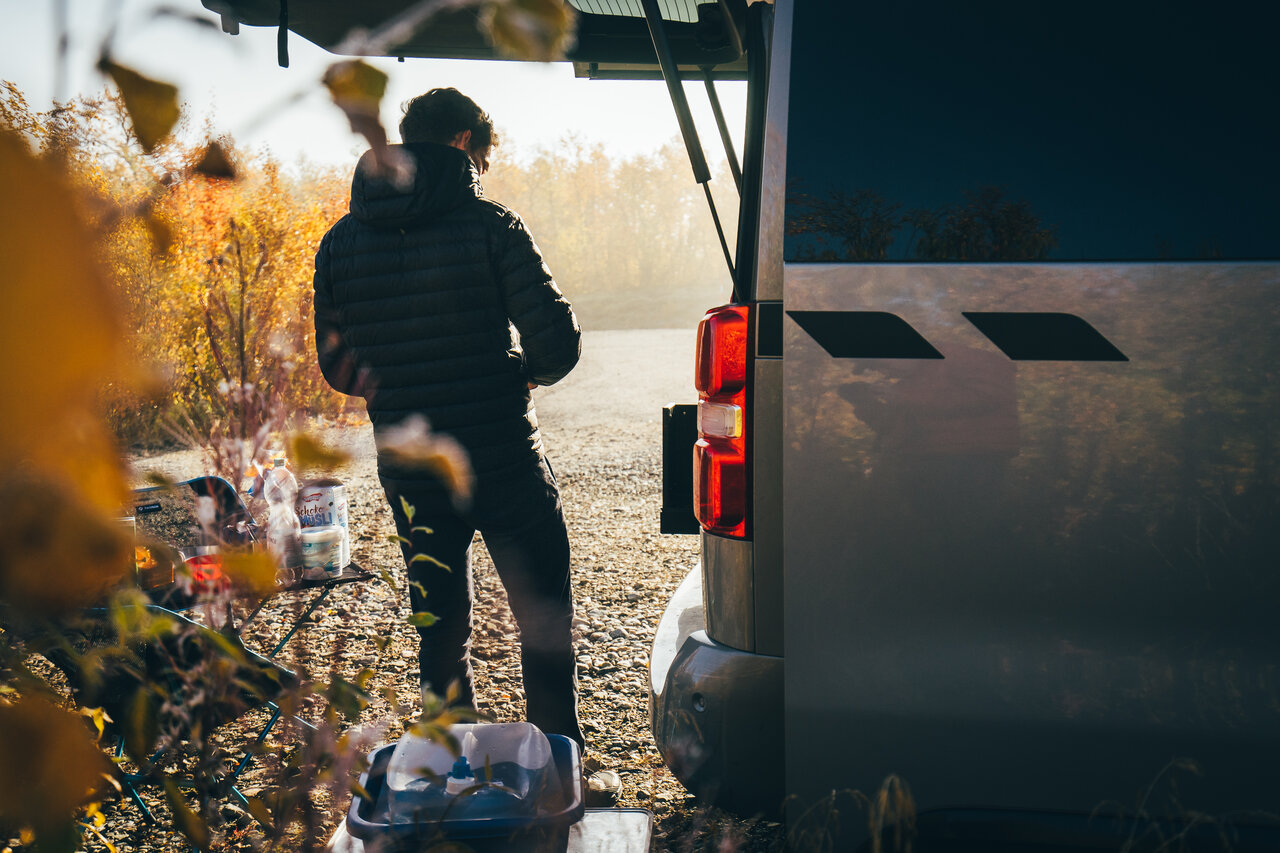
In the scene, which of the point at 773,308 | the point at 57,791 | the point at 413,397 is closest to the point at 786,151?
the point at 773,308

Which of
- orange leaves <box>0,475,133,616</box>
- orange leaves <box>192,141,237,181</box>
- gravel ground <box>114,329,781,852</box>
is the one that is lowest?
gravel ground <box>114,329,781,852</box>

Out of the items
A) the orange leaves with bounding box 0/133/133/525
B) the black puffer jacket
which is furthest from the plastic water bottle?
the orange leaves with bounding box 0/133/133/525

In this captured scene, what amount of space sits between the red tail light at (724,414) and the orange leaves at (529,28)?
115cm

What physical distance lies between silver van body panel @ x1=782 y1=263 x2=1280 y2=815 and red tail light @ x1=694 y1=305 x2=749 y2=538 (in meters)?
0.15

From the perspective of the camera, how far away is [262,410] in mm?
1192

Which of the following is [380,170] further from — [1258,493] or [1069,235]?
[1258,493]

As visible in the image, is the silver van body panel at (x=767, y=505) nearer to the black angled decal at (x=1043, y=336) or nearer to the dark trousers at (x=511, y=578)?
the black angled decal at (x=1043, y=336)

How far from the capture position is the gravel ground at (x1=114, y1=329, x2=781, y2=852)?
2.49 m

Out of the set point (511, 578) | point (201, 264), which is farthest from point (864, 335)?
point (201, 264)

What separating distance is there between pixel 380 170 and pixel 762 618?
131 centimetres

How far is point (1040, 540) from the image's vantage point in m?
1.55

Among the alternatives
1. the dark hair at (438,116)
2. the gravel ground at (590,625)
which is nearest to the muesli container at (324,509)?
the gravel ground at (590,625)

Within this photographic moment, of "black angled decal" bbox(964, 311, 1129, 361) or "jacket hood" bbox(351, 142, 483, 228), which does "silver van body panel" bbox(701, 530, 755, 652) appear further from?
"jacket hood" bbox(351, 142, 483, 228)

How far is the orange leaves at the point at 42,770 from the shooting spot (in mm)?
586
